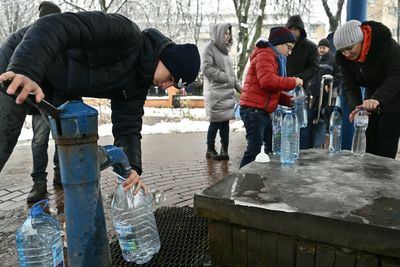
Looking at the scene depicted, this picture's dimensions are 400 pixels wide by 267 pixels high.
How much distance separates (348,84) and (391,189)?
208 centimetres

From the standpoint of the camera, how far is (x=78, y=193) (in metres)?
1.78

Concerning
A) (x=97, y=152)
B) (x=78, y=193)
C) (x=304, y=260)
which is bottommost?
(x=304, y=260)

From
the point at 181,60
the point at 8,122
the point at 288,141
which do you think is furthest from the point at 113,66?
the point at 288,141

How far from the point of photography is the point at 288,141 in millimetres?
3045

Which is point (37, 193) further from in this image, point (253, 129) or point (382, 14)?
point (382, 14)

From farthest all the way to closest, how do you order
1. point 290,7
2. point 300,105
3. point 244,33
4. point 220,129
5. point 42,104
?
point 290,7
point 244,33
point 220,129
point 300,105
point 42,104

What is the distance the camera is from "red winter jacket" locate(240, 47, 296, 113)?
13.3 ft

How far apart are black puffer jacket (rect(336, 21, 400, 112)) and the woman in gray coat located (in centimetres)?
212

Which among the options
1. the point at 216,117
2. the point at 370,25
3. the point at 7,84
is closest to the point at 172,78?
the point at 7,84

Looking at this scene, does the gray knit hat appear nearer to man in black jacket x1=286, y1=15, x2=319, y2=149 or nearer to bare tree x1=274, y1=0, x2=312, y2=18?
man in black jacket x1=286, y1=15, x2=319, y2=149

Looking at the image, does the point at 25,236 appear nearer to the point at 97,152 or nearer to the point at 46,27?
the point at 97,152

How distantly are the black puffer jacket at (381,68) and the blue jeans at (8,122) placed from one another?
10.1 feet

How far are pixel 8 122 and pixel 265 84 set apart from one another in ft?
8.52

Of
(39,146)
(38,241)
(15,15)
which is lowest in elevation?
(38,241)
